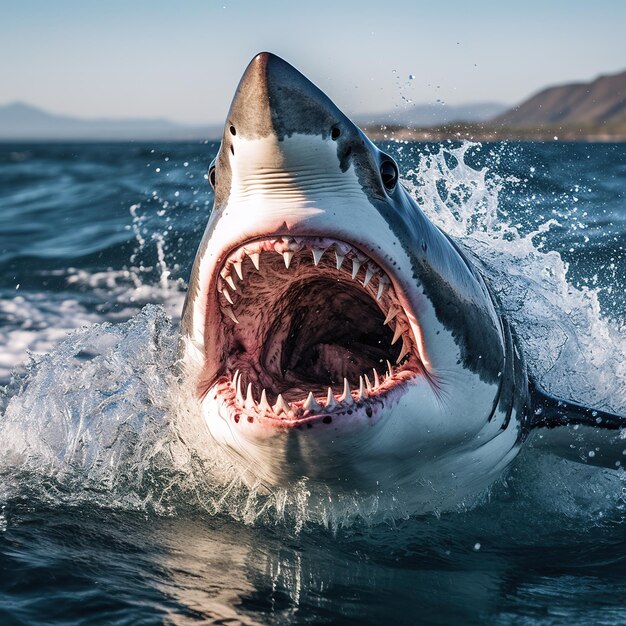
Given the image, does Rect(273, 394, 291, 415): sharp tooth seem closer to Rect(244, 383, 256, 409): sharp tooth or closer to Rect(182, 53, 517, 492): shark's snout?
Rect(182, 53, 517, 492): shark's snout

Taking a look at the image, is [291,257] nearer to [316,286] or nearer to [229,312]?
[229,312]

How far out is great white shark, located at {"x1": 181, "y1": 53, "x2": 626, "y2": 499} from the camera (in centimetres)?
259

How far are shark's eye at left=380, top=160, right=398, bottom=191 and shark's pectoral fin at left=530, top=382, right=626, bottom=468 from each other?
1.47 meters

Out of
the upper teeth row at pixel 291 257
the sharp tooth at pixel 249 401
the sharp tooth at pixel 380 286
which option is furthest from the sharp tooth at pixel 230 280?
the sharp tooth at pixel 380 286

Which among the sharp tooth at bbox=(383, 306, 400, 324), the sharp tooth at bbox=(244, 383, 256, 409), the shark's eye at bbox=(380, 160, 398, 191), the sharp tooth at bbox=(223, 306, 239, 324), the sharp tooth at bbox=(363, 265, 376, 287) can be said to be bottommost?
the sharp tooth at bbox=(244, 383, 256, 409)

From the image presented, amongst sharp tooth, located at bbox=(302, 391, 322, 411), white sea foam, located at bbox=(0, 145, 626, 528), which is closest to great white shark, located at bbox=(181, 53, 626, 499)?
sharp tooth, located at bbox=(302, 391, 322, 411)

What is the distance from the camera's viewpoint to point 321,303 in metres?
3.72

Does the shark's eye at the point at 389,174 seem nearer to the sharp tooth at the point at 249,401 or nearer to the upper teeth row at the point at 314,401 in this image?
the upper teeth row at the point at 314,401

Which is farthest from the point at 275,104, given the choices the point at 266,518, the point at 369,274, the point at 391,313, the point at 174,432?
the point at 266,518

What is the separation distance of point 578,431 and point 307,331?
1.23 metres

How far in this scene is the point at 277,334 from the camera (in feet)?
11.2

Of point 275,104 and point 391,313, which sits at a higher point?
point 275,104

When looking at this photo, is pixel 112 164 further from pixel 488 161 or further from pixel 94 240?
pixel 488 161

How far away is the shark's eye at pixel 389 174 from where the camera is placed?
9.45 feet
